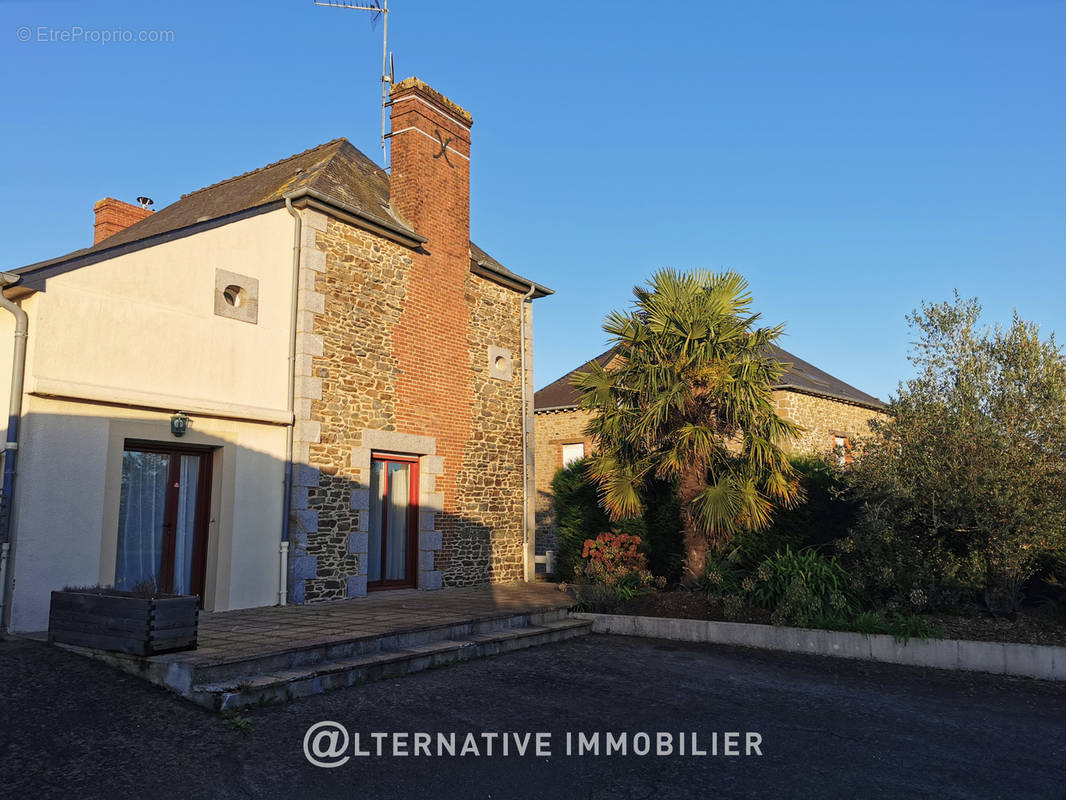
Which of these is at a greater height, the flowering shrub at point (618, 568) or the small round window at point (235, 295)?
the small round window at point (235, 295)

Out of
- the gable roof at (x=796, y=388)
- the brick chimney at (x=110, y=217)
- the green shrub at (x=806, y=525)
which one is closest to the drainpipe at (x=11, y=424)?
the green shrub at (x=806, y=525)

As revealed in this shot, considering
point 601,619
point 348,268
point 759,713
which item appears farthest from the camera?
point 348,268

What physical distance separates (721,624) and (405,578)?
15.9 feet

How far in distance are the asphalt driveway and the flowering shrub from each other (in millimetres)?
3087

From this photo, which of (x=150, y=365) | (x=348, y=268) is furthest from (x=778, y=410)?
(x=150, y=365)

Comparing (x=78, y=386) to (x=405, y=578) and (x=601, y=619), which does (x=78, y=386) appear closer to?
(x=405, y=578)

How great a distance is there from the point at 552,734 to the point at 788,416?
11.8 m

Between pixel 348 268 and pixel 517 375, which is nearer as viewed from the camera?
pixel 348 268

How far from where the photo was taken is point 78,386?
745cm

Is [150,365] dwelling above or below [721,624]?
above

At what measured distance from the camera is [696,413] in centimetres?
1021

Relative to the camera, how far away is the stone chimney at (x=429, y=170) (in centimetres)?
1200

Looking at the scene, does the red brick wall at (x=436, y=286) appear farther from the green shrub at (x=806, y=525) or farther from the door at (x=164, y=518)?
the green shrub at (x=806, y=525)

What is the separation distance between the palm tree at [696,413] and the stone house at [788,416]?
5456mm
